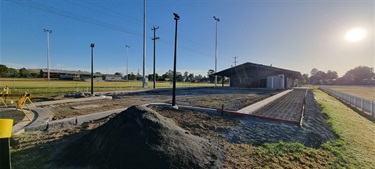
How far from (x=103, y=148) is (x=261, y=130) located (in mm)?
4827

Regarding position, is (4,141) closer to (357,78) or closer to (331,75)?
(357,78)

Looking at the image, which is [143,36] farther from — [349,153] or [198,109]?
[349,153]

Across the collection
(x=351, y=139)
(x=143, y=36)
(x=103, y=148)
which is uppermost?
(x=143, y=36)

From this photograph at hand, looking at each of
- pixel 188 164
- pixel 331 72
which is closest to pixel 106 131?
pixel 188 164

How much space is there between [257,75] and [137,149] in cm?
3104

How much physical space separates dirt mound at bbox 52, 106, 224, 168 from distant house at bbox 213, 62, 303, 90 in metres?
28.5

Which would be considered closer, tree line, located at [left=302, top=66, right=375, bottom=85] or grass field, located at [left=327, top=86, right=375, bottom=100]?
grass field, located at [left=327, top=86, right=375, bottom=100]

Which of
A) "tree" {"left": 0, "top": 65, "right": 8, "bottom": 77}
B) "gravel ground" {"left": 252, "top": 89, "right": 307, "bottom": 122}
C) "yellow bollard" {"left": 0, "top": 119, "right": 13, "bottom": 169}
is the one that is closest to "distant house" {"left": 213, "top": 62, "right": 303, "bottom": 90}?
"gravel ground" {"left": 252, "top": 89, "right": 307, "bottom": 122}

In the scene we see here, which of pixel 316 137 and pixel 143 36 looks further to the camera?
pixel 143 36

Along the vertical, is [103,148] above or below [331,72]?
below

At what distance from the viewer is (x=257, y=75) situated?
31062 millimetres

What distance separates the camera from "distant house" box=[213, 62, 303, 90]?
29.0m

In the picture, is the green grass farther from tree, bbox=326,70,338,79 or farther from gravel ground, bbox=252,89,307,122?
tree, bbox=326,70,338,79

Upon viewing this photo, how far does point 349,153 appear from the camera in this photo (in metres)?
4.31
